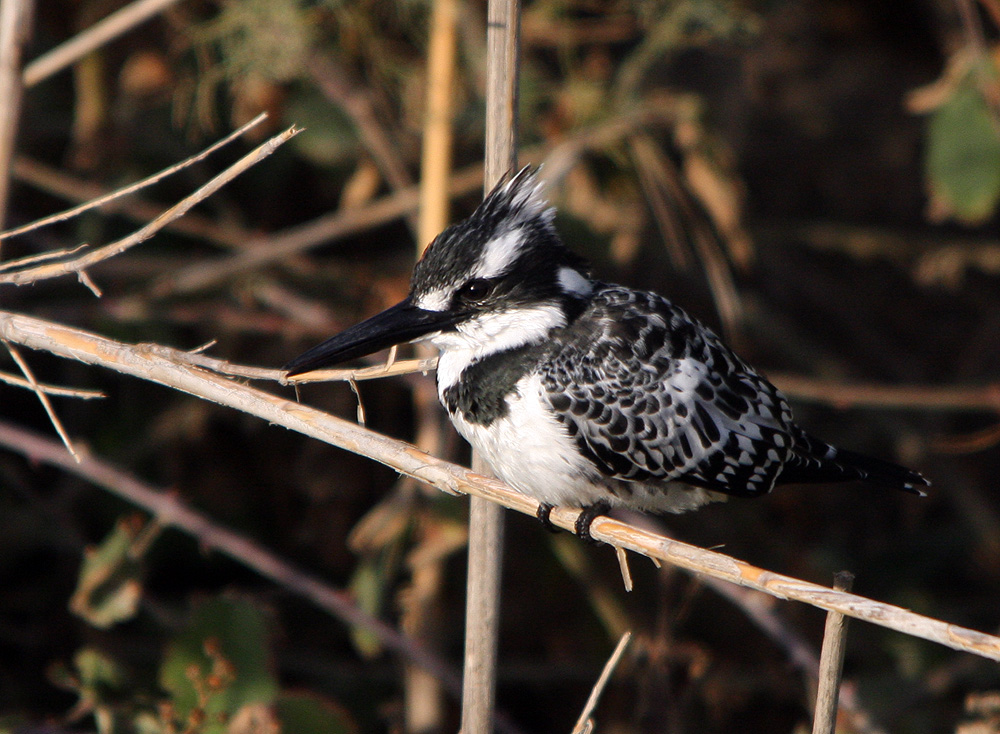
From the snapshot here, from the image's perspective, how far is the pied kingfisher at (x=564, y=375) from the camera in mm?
2025

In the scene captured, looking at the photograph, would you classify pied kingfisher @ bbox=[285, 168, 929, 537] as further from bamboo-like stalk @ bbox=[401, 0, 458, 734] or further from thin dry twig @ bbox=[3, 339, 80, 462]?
bamboo-like stalk @ bbox=[401, 0, 458, 734]

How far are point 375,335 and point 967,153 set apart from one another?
7.62 feet

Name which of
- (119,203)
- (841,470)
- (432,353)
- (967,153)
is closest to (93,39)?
(119,203)

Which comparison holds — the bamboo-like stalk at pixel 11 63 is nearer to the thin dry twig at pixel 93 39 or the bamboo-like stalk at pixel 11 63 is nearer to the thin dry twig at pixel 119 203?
the thin dry twig at pixel 93 39

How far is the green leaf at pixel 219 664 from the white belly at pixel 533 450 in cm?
85

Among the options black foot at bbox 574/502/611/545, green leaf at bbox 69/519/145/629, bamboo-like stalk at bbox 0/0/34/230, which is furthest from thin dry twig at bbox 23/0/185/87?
black foot at bbox 574/502/611/545

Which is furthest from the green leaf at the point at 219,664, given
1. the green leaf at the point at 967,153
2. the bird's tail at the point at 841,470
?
the green leaf at the point at 967,153

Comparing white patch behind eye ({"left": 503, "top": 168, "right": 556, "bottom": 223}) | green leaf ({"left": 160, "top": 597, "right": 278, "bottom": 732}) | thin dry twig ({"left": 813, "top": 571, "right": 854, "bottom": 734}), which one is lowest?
green leaf ({"left": 160, "top": 597, "right": 278, "bottom": 732})

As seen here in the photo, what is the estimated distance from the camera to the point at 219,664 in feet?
7.83

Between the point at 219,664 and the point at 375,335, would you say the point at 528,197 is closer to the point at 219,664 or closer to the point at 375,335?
the point at 375,335

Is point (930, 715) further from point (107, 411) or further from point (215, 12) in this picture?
point (215, 12)

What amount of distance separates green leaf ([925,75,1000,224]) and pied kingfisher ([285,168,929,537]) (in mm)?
1442

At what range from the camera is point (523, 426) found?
6.64ft

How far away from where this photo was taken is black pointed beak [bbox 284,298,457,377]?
1881 mm
